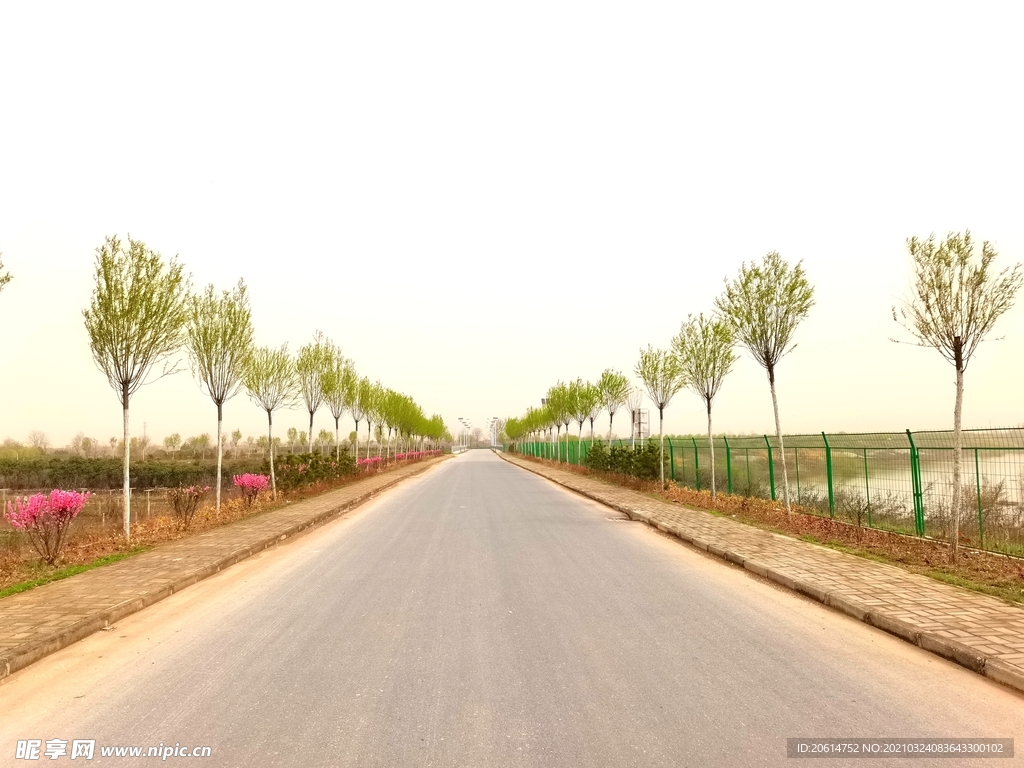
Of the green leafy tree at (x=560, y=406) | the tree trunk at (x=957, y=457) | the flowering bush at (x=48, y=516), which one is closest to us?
the tree trunk at (x=957, y=457)

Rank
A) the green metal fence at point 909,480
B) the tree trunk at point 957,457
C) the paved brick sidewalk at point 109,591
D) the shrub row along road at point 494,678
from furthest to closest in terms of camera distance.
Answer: the green metal fence at point 909,480, the tree trunk at point 957,457, the paved brick sidewalk at point 109,591, the shrub row along road at point 494,678

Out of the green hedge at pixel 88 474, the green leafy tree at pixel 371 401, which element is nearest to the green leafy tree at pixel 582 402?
the green leafy tree at pixel 371 401

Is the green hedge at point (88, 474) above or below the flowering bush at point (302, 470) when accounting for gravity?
below

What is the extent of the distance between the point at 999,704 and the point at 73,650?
744 cm

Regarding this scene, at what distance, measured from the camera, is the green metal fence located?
30.5ft

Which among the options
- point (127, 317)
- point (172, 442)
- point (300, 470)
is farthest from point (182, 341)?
point (172, 442)

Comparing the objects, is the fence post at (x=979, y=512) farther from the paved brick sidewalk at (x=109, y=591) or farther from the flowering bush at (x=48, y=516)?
the flowering bush at (x=48, y=516)

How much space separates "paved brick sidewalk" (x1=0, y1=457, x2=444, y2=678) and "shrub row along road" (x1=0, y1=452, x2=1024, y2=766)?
23 centimetres

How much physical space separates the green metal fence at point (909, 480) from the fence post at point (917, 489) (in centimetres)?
2

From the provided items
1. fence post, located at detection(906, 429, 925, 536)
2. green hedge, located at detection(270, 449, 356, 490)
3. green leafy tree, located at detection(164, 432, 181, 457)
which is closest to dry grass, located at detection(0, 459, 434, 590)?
green hedge, located at detection(270, 449, 356, 490)

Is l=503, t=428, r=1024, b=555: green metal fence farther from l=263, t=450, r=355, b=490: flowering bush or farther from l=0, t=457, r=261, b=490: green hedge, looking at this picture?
l=0, t=457, r=261, b=490: green hedge

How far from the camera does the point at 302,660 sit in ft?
16.3

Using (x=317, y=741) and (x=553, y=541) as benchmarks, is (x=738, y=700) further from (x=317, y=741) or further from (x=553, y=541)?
(x=553, y=541)

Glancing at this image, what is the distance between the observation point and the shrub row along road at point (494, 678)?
357cm
